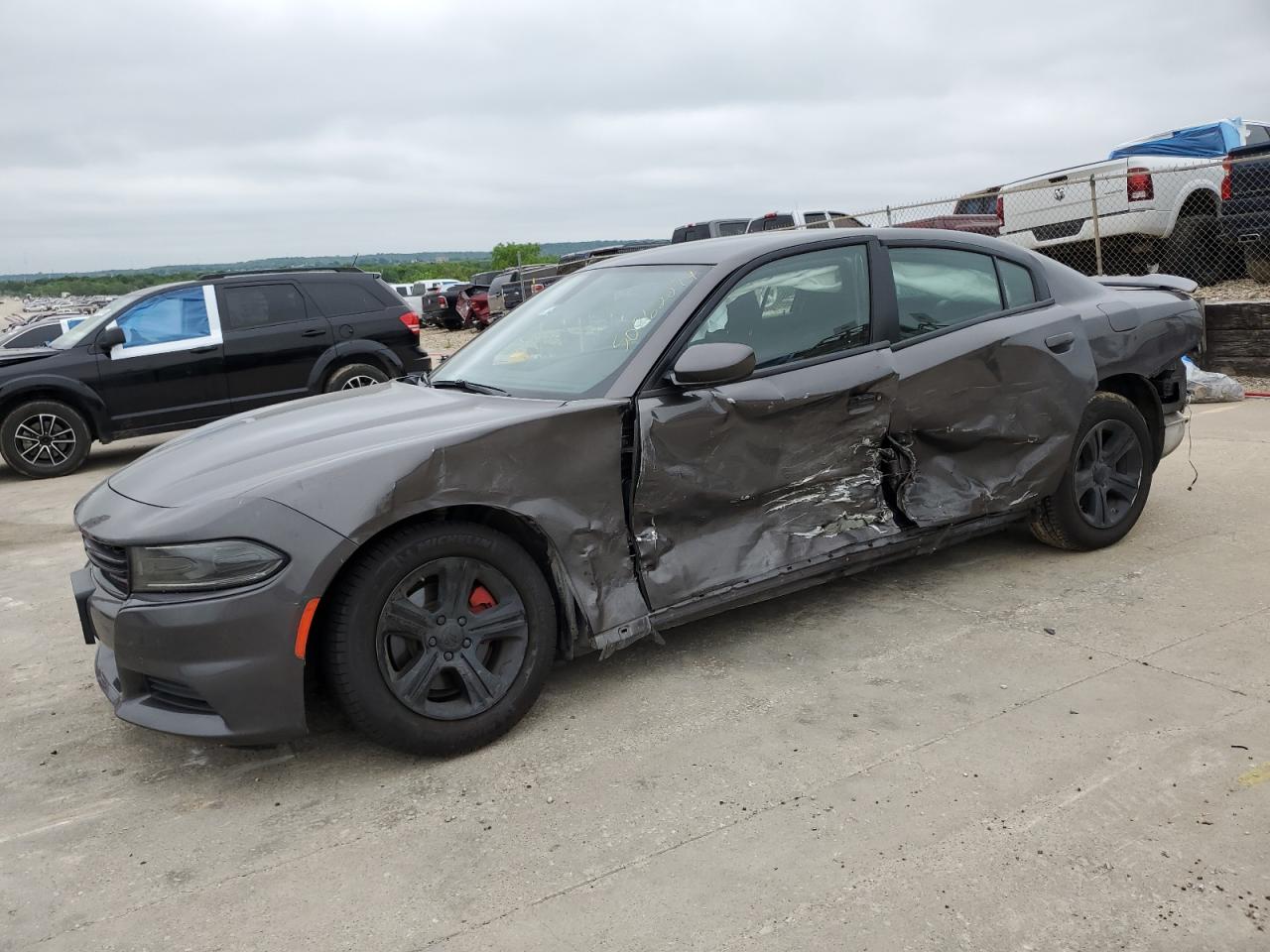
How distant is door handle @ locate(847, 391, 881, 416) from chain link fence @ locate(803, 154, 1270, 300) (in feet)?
27.8

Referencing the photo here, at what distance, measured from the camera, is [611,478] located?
11.6 feet

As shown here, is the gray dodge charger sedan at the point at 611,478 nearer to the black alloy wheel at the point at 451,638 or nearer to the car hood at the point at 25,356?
the black alloy wheel at the point at 451,638

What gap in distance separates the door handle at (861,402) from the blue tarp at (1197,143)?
1072 centimetres

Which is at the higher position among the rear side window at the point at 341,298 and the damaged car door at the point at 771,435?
the rear side window at the point at 341,298

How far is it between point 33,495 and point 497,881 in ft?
25.9

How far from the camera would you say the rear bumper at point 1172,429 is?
5.16 m

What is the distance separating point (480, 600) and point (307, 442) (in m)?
0.80

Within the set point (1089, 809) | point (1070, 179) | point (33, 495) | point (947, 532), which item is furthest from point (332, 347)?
point (1089, 809)

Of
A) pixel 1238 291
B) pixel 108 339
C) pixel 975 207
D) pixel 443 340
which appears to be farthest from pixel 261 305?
pixel 443 340

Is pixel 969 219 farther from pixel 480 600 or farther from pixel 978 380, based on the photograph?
pixel 480 600

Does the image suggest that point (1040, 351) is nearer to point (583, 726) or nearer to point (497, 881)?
point (583, 726)

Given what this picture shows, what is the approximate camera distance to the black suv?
31.6 ft

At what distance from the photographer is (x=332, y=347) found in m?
10.4

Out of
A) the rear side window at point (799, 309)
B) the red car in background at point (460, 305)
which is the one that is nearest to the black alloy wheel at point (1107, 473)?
the rear side window at point (799, 309)
